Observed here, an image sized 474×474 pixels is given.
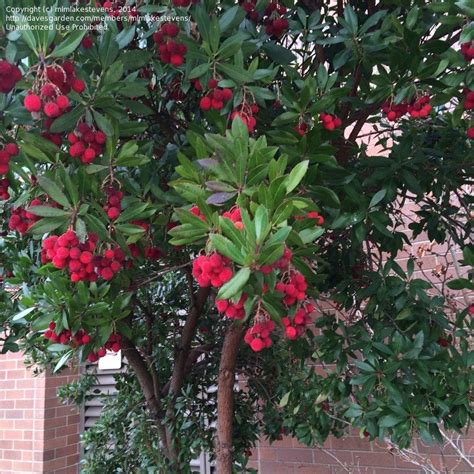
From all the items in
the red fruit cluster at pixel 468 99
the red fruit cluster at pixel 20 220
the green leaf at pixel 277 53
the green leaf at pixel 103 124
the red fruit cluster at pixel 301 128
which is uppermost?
the green leaf at pixel 277 53

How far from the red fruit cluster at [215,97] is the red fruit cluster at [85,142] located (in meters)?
0.34

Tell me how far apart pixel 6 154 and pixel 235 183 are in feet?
2.04

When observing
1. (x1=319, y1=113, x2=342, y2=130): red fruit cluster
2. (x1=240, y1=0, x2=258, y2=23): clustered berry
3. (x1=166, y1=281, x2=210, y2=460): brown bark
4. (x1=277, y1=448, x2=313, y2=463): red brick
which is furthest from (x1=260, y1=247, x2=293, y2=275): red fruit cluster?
(x1=277, y1=448, x2=313, y2=463): red brick

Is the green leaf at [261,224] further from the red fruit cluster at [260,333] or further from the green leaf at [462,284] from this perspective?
the green leaf at [462,284]

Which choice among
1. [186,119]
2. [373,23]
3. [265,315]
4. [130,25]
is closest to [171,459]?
[265,315]

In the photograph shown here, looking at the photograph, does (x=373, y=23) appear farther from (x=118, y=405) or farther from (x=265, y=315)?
(x=118, y=405)

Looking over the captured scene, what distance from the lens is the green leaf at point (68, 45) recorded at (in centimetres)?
127

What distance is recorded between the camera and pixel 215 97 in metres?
1.55

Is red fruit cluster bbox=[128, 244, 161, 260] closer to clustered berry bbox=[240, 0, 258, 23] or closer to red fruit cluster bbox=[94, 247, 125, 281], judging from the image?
red fruit cluster bbox=[94, 247, 125, 281]

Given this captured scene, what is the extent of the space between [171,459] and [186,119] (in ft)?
4.75

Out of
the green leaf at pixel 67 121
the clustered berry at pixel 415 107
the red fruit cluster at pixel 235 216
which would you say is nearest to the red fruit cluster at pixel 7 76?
the green leaf at pixel 67 121

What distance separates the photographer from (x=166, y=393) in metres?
2.44

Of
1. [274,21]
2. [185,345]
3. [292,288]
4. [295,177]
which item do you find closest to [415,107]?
[274,21]

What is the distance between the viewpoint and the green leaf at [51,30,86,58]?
1270 mm
